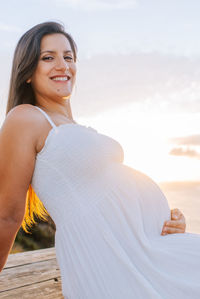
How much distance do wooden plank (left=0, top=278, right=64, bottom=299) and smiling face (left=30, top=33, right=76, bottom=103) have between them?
4.17 feet

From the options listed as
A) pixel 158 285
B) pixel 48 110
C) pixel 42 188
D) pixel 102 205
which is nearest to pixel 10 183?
pixel 42 188

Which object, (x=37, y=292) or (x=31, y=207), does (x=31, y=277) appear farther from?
(x=31, y=207)

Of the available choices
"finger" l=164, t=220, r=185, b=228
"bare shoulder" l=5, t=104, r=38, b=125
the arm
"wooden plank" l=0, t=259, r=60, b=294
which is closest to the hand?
"finger" l=164, t=220, r=185, b=228

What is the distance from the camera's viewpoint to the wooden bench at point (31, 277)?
2.15 meters

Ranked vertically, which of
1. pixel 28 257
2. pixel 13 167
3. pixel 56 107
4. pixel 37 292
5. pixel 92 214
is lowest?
pixel 37 292

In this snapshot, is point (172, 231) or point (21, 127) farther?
point (172, 231)

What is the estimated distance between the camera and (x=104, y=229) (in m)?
1.37

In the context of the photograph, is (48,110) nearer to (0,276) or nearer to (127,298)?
(127,298)

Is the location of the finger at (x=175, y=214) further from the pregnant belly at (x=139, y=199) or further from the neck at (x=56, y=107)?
the neck at (x=56, y=107)

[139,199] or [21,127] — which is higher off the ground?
[21,127]

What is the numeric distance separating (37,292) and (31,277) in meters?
0.27

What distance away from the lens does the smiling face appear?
5.65ft

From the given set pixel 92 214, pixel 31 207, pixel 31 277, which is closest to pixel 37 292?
pixel 31 277

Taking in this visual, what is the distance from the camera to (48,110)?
178cm
